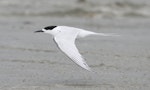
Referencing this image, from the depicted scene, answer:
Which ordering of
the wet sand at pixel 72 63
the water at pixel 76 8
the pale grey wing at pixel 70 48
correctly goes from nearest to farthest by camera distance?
1. the pale grey wing at pixel 70 48
2. the wet sand at pixel 72 63
3. the water at pixel 76 8

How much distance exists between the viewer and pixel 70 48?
23.9ft

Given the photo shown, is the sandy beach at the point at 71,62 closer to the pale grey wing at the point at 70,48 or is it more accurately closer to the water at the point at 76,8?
the pale grey wing at the point at 70,48

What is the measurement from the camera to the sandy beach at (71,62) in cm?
777

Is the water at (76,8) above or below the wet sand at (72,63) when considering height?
below

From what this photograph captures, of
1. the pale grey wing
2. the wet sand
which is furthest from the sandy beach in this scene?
the pale grey wing

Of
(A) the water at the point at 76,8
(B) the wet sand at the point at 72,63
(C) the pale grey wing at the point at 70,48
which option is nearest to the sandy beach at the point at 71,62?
(B) the wet sand at the point at 72,63

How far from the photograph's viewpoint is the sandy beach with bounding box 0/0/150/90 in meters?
7.77

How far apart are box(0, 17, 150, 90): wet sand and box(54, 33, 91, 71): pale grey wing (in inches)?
21.2

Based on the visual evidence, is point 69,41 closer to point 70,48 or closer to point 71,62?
point 70,48

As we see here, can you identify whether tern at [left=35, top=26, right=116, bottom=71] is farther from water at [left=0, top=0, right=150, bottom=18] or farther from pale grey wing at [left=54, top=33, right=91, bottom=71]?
water at [left=0, top=0, right=150, bottom=18]

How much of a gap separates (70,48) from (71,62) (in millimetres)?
2049

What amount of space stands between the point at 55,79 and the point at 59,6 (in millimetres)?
10159

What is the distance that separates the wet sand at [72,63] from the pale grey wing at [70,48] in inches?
21.2

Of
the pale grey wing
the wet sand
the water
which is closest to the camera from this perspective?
the pale grey wing
